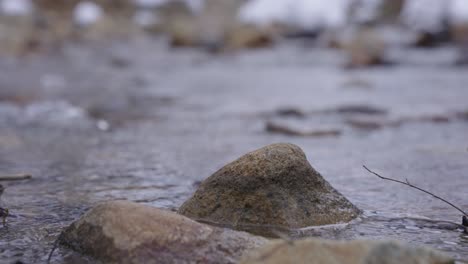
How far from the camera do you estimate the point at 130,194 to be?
7.82ft

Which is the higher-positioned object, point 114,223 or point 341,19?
point 341,19

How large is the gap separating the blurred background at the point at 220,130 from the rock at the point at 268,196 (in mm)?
115

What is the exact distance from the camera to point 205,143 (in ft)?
12.5

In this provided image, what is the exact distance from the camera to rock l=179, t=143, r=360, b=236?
6.15 feet

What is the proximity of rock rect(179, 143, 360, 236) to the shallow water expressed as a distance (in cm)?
8

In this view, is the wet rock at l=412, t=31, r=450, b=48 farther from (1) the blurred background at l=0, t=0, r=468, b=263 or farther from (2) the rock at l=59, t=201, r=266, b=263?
(2) the rock at l=59, t=201, r=266, b=263

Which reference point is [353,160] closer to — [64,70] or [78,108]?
[78,108]

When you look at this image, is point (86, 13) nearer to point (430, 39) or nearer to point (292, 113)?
point (430, 39)

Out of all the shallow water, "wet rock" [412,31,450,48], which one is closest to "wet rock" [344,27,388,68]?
"wet rock" [412,31,450,48]

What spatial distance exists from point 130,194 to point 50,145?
1.49 metres

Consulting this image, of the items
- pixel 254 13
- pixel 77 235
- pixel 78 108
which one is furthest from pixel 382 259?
pixel 254 13

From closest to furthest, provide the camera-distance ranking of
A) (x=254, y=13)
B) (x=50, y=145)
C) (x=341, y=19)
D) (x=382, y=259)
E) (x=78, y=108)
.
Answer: (x=382, y=259) < (x=50, y=145) < (x=78, y=108) < (x=341, y=19) < (x=254, y=13)

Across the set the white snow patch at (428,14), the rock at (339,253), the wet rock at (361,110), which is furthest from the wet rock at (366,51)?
the rock at (339,253)

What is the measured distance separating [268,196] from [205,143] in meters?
1.93
